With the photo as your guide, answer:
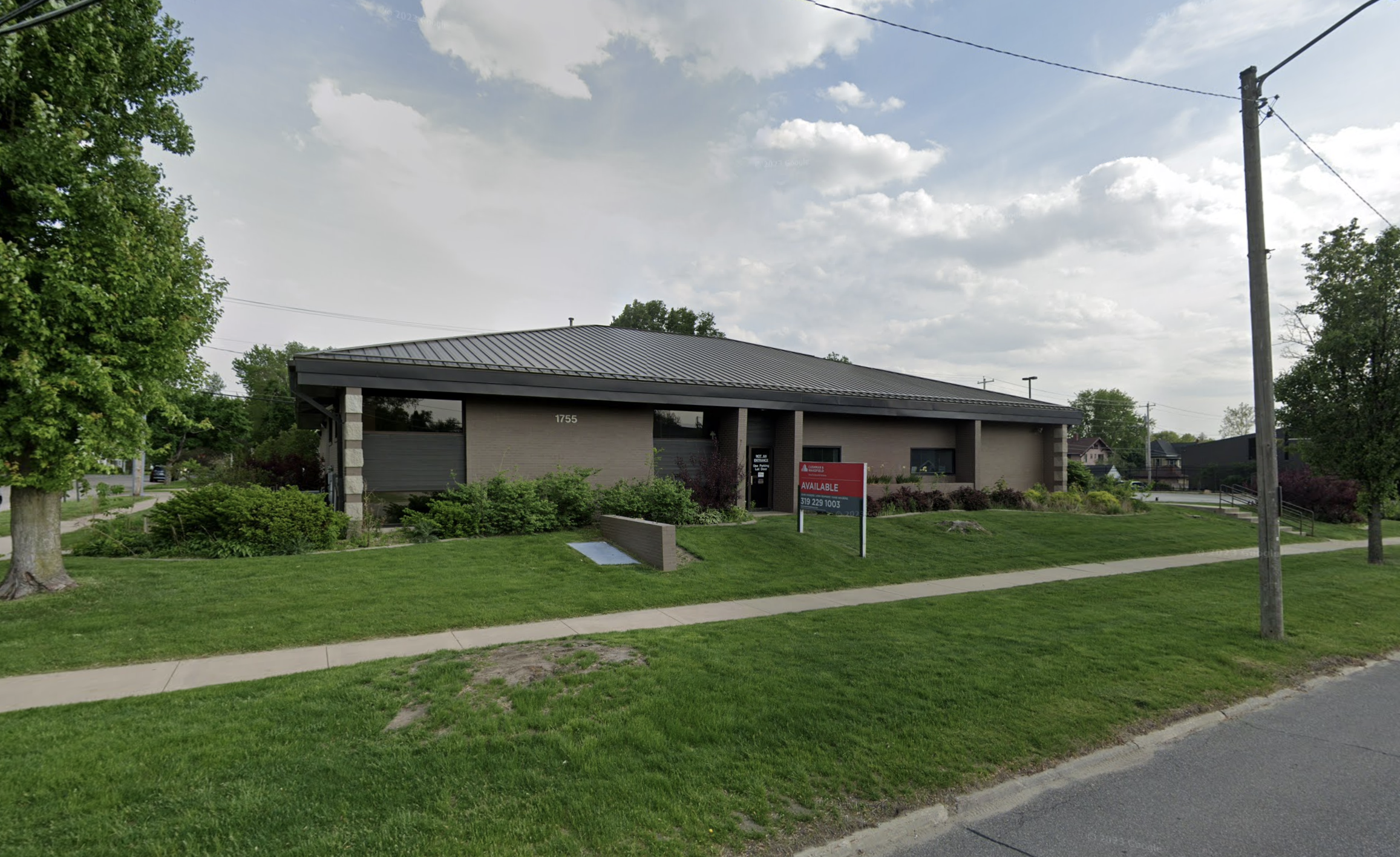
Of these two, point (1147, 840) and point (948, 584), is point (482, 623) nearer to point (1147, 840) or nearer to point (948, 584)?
point (1147, 840)

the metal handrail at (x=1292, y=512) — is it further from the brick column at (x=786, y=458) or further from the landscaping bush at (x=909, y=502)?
the brick column at (x=786, y=458)

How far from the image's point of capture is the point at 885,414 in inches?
835

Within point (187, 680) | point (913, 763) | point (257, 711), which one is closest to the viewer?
point (913, 763)

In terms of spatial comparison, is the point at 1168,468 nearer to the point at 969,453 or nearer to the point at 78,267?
the point at 969,453

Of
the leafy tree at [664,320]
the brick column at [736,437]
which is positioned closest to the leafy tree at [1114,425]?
the leafy tree at [664,320]

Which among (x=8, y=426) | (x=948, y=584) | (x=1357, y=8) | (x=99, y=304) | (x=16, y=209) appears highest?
(x=1357, y=8)

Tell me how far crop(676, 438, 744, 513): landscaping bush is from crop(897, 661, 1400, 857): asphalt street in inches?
476

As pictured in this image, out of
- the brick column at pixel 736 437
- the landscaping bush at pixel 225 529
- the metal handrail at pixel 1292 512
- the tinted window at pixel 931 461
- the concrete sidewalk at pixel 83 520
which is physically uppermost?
the brick column at pixel 736 437

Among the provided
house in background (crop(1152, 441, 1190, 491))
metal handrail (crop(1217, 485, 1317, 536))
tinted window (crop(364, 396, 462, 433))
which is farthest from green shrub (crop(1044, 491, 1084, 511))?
house in background (crop(1152, 441, 1190, 491))

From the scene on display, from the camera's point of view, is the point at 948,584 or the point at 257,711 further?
the point at 948,584

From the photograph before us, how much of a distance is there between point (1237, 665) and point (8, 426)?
14519mm

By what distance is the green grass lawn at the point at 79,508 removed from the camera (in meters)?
16.6

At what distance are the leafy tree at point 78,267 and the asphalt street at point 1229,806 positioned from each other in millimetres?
10334

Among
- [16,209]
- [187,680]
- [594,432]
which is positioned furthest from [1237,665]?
[16,209]
